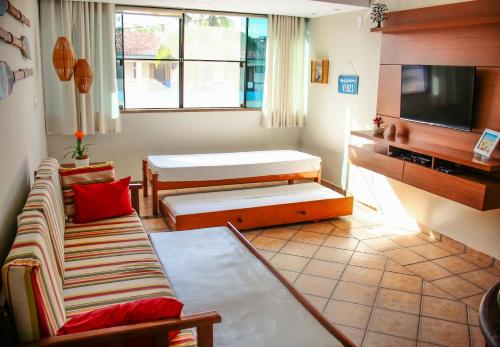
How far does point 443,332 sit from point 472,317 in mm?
331

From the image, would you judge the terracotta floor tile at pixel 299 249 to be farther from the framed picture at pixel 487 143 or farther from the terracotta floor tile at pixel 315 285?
the framed picture at pixel 487 143

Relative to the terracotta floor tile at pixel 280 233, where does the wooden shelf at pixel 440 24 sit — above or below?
above

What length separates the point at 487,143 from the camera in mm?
3611

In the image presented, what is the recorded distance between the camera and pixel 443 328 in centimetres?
291

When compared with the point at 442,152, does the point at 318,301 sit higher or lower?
lower

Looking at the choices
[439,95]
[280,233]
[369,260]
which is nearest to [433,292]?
[369,260]

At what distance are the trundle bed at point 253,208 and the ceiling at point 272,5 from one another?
208 cm

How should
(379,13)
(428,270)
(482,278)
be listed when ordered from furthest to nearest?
(379,13), (428,270), (482,278)

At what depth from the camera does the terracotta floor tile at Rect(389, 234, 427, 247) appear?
4.31m

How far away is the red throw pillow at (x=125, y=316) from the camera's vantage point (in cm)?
169

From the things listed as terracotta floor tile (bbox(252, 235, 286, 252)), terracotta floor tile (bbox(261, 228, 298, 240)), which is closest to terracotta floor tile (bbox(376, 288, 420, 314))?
terracotta floor tile (bbox(252, 235, 286, 252))

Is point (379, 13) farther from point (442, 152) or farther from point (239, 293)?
point (239, 293)

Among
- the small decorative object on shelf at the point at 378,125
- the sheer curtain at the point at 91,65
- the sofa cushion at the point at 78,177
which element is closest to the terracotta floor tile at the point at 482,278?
the small decorative object on shelf at the point at 378,125

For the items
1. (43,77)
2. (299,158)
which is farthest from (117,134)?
(299,158)
